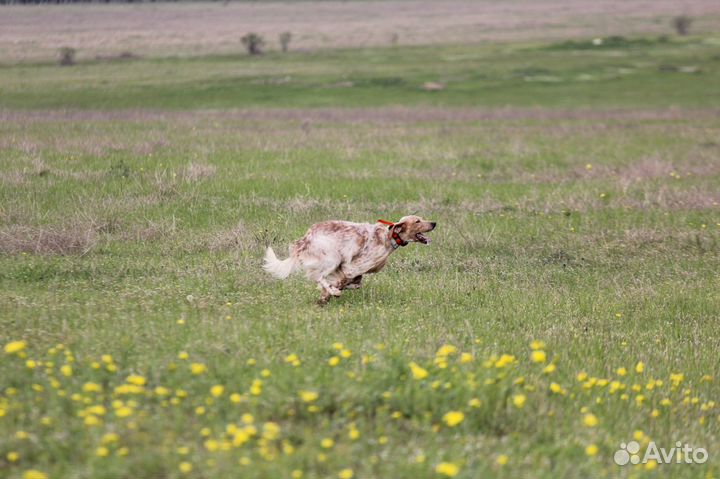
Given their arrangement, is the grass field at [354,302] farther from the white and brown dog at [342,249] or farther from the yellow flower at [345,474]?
the white and brown dog at [342,249]

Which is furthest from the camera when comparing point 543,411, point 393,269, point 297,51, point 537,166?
point 297,51

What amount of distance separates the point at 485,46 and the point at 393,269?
197 ft

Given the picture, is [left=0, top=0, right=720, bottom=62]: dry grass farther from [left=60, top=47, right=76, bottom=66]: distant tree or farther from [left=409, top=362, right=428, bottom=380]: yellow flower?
[left=409, top=362, right=428, bottom=380]: yellow flower

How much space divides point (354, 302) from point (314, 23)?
100006 mm

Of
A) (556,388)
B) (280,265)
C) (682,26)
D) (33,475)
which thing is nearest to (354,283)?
(280,265)

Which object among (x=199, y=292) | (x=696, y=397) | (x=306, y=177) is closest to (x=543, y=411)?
(x=696, y=397)

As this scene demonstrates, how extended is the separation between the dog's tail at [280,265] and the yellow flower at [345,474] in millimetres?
5255

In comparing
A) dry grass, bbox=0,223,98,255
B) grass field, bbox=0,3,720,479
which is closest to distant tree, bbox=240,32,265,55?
grass field, bbox=0,3,720,479

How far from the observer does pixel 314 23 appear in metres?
107

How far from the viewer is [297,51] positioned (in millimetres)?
63625

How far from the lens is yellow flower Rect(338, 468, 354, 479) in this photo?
5.10m

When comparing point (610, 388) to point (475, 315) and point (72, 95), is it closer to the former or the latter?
point (475, 315)

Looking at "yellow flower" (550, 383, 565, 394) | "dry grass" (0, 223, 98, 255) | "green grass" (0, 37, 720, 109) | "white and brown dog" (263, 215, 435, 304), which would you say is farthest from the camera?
"green grass" (0, 37, 720, 109)

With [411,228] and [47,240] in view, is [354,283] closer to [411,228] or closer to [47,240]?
[411,228]
